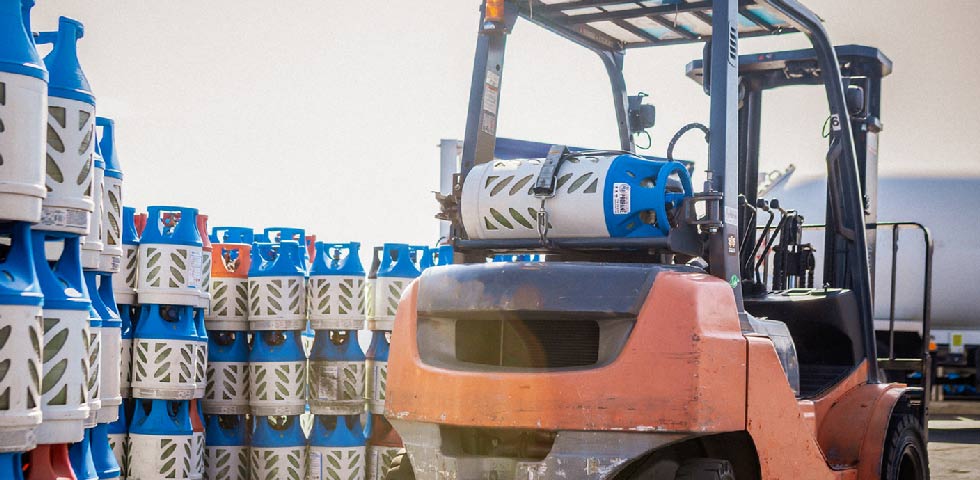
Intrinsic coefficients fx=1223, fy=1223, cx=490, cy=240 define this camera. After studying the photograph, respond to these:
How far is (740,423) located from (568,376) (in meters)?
0.78

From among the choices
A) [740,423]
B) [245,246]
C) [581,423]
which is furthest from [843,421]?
[245,246]

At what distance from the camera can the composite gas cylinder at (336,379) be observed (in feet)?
29.8

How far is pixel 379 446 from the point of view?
931 cm

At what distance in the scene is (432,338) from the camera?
18.1 ft

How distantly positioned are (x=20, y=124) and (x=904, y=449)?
16.2 feet

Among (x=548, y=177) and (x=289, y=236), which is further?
(x=289, y=236)

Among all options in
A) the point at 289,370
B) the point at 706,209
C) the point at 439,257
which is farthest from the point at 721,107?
the point at 439,257

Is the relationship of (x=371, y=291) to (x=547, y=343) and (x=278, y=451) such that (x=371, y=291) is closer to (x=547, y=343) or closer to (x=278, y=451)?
(x=278, y=451)

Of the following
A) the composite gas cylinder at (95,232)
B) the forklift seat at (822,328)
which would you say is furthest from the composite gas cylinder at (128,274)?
the forklift seat at (822,328)

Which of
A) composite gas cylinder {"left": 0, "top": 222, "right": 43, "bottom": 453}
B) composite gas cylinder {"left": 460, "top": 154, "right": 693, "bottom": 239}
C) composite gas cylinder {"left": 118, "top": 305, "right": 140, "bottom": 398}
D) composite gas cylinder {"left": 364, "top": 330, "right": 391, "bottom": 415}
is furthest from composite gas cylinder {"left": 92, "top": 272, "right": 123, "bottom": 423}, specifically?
composite gas cylinder {"left": 364, "top": 330, "right": 391, "bottom": 415}

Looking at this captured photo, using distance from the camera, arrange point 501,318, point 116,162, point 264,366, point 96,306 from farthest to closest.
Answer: point 264,366 < point 116,162 < point 96,306 < point 501,318

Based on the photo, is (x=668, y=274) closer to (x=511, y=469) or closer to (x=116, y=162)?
(x=511, y=469)

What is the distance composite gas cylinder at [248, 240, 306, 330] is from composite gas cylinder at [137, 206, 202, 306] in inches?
25.6

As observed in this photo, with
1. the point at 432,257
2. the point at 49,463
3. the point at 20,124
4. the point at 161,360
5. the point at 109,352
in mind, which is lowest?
the point at 49,463
